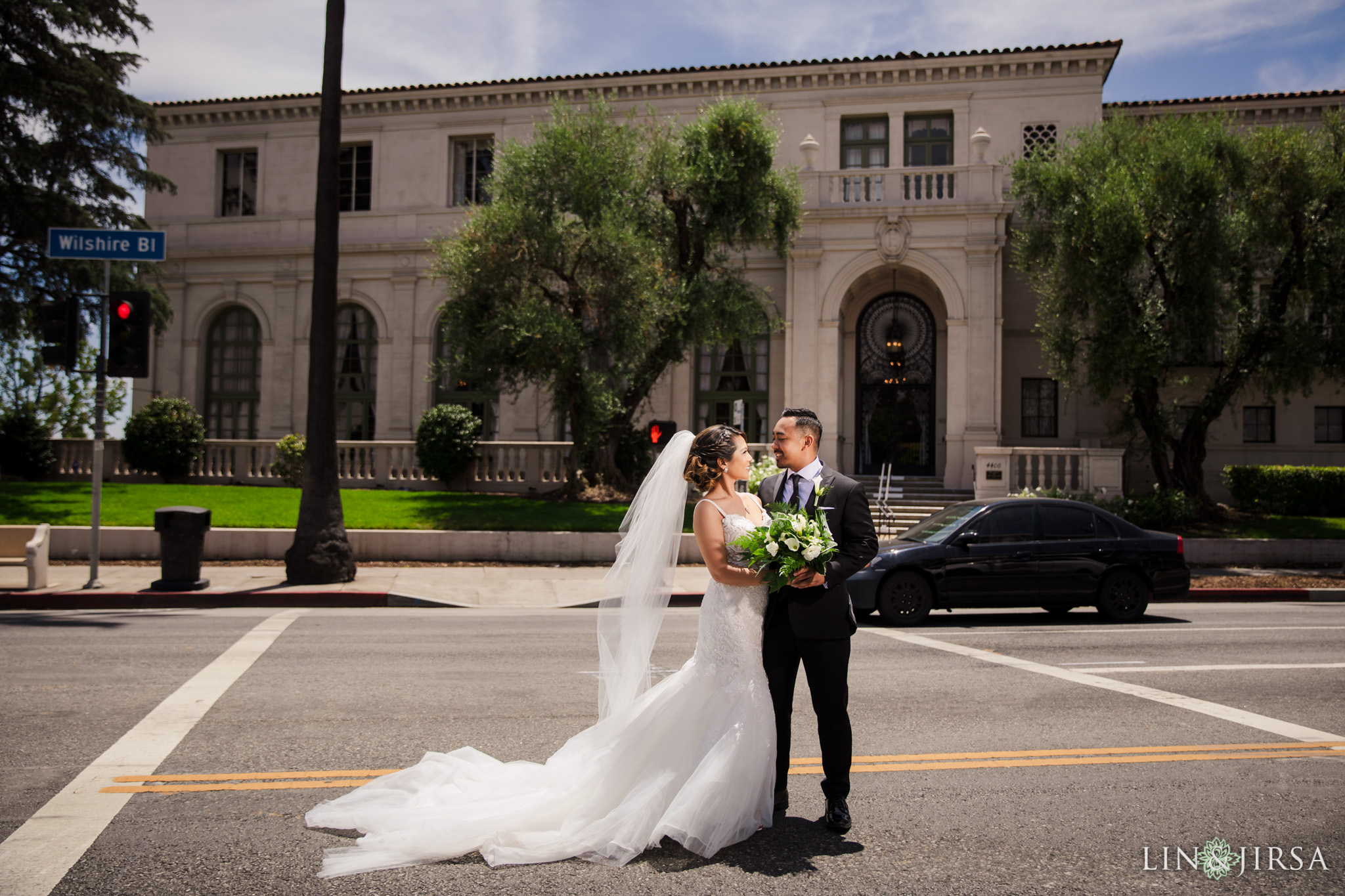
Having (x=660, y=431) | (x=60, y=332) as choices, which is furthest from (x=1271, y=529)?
(x=60, y=332)

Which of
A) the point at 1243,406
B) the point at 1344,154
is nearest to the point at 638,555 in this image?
the point at 1344,154

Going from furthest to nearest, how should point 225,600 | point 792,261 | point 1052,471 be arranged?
point 792,261
point 1052,471
point 225,600

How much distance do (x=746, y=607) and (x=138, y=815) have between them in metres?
3.01

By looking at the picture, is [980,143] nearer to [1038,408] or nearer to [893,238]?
[893,238]

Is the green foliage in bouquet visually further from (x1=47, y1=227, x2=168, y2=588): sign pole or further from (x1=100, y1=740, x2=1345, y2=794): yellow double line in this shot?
(x1=47, y1=227, x2=168, y2=588): sign pole

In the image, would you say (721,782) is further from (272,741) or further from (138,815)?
(272,741)

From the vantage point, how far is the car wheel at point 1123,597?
38.4ft

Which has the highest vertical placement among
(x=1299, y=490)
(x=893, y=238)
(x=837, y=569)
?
(x=893, y=238)

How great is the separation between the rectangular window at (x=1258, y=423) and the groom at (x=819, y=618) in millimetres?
26420

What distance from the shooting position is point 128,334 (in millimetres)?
13633

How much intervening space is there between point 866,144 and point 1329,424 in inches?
607

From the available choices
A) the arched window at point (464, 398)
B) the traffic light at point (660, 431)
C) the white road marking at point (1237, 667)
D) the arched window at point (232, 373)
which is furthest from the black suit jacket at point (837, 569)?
the arched window at point (232, 373)

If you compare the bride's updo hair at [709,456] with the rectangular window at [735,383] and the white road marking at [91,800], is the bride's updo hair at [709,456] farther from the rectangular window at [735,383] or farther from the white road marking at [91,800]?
the rectangular window at [735,383]

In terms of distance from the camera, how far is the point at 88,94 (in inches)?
894
